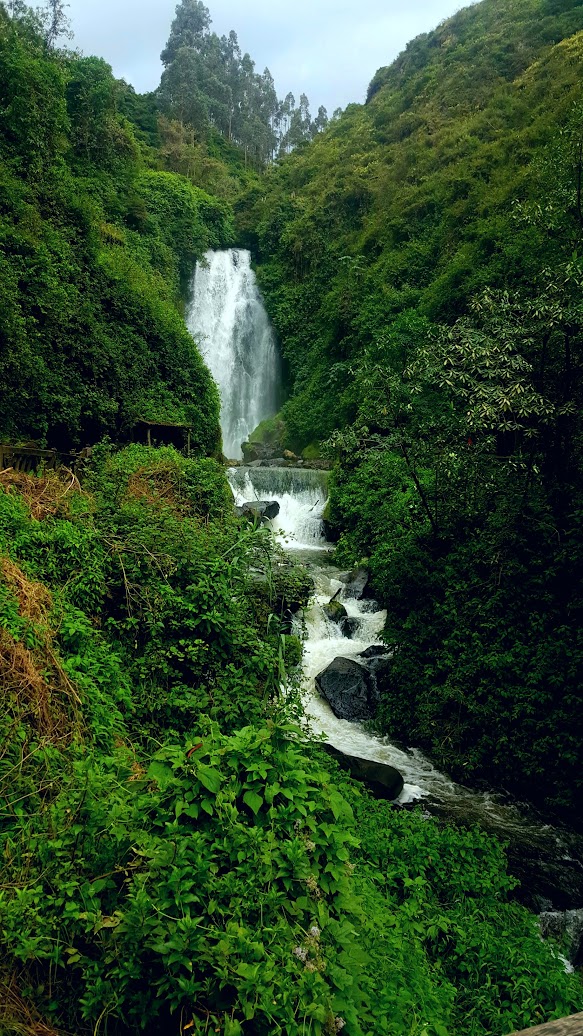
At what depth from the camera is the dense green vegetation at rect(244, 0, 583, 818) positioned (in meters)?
7.88

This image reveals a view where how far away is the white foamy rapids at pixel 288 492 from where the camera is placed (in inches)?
743

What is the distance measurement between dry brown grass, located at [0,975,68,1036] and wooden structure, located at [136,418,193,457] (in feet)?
46.1

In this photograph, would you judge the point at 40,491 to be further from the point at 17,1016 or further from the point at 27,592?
the point at 17,1016

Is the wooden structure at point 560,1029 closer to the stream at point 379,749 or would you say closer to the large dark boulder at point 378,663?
the stream at point 379,749

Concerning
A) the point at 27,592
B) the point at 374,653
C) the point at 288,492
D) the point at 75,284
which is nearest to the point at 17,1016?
the point at 27,592

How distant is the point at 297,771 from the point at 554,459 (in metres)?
7.63

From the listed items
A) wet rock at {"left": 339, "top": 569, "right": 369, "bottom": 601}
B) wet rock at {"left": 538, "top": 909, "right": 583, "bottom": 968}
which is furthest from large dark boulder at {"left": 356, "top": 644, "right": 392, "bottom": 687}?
wet rock at {"left": 538, "top": 909, "right": 583, "bottom": 968}

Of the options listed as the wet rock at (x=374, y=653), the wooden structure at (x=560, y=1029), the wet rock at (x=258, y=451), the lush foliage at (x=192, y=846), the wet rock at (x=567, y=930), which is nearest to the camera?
the wooden structure at (x=560, y=1029)

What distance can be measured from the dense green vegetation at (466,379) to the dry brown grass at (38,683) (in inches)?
229

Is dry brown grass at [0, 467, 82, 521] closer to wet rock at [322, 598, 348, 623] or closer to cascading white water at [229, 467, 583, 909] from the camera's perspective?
cascading white water at [229, 467, 583, 909]

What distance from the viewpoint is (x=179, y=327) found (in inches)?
787

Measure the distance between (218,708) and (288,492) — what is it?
614 inches

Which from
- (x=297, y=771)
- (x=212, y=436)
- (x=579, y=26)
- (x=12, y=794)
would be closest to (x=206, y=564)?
(x=12, y=794)

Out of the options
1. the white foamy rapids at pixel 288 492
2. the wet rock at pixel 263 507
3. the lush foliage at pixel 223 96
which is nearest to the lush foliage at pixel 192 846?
the wet rock at pixel 263 507
